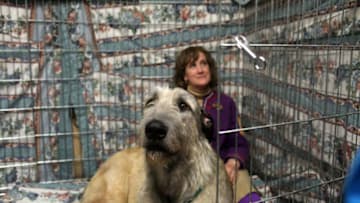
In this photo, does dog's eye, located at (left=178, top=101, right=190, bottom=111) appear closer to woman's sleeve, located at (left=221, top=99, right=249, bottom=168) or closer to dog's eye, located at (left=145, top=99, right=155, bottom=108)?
dog's eye, located at (left=145, top=99, right=155, bottom=108)

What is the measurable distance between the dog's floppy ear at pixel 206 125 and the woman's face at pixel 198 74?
57 cm

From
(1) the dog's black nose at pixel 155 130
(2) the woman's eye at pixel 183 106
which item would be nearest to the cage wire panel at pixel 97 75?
(2) the woman's eye at pixel 183 106

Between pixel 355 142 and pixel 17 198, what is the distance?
6.58 feet

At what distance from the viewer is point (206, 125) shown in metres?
1.77

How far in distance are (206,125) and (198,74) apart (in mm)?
635

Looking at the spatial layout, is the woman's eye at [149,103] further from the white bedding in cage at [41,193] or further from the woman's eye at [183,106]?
the white bedding in cage at [41,193]

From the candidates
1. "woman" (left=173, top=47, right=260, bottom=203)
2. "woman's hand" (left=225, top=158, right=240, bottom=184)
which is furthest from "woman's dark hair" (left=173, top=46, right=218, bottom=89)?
"woman's hand" (left=225, top=158, right=240, bottom=184)

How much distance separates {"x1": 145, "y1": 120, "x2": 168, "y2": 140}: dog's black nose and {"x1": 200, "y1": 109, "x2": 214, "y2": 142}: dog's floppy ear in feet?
1.19

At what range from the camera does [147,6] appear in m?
2.70

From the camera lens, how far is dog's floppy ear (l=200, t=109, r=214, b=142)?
1.75 m

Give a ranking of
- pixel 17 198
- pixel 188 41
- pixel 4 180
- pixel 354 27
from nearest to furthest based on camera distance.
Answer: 1. pixel 354 27
2. pixel 17 198
3. pixel 4 180
4. pixel 188 41

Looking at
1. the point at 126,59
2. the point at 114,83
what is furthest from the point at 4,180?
the point at 126,59

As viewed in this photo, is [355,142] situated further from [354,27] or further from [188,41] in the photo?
[188,41]

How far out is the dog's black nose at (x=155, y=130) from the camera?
140cm
